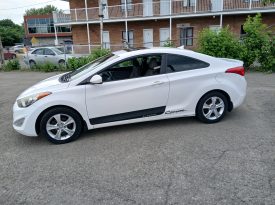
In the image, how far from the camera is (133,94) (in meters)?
4.41

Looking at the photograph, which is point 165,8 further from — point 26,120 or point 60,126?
point 26,120

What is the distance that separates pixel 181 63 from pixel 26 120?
9.46 ft

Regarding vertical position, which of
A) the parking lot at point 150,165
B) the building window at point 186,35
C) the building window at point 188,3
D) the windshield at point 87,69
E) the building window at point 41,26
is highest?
the building window at point 41,26

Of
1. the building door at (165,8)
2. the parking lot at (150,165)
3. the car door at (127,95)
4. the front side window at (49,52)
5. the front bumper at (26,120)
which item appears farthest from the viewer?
the building door at (165,8)

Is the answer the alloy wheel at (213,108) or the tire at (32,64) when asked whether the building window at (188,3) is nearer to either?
the tire at (32,64)

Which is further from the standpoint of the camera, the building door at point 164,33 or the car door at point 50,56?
the building door at point 164,33

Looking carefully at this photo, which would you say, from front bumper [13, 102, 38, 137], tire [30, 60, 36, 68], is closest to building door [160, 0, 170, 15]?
tire [30, 60, 36, 68]

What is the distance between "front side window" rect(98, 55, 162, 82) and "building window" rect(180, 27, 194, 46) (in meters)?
18.1

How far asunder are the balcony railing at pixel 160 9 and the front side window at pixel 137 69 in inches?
651

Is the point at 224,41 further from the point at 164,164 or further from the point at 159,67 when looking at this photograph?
the point at 164,164

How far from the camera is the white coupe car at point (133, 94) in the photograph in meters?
4.18

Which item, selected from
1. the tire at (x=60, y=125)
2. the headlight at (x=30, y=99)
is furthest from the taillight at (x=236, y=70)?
the headlight at (x=30, y=99)

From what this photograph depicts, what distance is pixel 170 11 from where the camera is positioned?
20516mm

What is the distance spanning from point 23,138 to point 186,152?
116 inches
